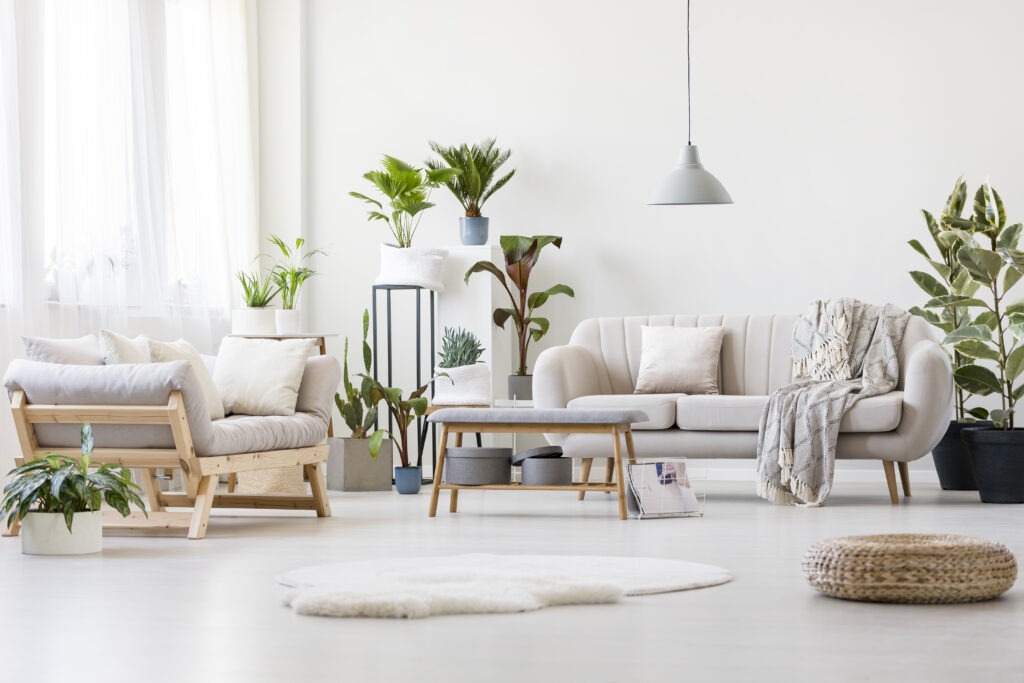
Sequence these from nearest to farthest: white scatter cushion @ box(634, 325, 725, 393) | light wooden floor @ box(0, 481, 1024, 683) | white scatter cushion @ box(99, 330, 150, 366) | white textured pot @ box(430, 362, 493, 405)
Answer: light wooden floor @ box(0, 481, 1024, 683)
white scatter cushion @ box(99, 330, 150, 366)
white scatter cushion @ box(634, 325, 725, 393)
white textured pot @ box(430, 362, 493, 405)

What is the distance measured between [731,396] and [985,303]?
3.96 feet

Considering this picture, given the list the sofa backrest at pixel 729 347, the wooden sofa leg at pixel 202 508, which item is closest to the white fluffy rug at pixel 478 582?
the wooden sofa leg at pixel 202 508

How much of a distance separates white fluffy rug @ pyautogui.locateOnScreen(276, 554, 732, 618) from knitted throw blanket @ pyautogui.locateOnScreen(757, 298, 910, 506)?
2.10 m

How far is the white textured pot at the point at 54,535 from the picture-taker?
421 cm

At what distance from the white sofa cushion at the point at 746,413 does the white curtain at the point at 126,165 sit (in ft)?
9.61

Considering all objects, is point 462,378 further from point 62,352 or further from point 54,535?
point 54,535

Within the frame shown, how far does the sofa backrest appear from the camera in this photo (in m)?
6.54

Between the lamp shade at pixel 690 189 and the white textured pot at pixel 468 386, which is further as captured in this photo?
the white textured pot at pixel 468 386

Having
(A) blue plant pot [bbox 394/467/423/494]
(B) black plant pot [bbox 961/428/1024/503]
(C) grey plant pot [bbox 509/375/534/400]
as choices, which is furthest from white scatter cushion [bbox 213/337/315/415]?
(B) black plant pot [bbox 961/428/1024/503]

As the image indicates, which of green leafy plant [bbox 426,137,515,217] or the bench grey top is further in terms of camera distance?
green leafy plant [bbox 426,137,515,217]

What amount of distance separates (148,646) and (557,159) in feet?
18.4

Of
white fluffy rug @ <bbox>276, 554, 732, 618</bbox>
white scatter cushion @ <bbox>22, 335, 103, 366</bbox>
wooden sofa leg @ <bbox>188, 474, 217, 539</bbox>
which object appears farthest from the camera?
white scatter cushion @ <bbox>22, 335, 103, 366</bbox>

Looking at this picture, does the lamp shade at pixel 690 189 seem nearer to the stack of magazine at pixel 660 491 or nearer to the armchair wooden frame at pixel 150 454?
the stack of magazine at pixel 660 491

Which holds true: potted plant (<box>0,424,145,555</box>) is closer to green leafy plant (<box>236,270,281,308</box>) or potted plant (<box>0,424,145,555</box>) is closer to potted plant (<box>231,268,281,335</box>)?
potted plant (<box>231,268,281,335</box>)
